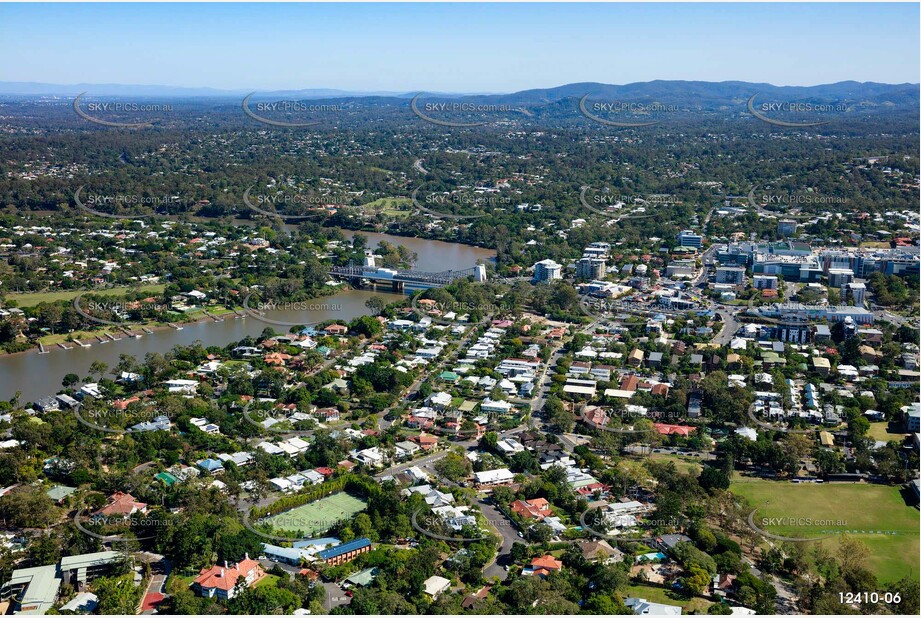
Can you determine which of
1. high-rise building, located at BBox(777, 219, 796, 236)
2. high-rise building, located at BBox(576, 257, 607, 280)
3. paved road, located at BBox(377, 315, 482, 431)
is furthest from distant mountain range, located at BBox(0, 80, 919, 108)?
paved road, located at BBox(377, 315, 482, 431)

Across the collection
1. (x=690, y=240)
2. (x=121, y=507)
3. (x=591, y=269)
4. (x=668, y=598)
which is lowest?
(x=668, y=598)

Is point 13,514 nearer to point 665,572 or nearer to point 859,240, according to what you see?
point 665,572

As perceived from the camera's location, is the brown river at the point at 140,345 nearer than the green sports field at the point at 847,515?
No

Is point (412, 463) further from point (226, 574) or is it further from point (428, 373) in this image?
point (428, 373)

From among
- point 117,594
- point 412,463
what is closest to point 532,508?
point 412,463

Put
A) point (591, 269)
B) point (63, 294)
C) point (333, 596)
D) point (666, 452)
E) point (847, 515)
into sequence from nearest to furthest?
point (333, 596) < point (847, 515) < point (666, 452) < point (63, 294) < point (591, 269)

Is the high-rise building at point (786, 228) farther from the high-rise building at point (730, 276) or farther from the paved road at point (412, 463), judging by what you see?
the paved road at point (412, 463)

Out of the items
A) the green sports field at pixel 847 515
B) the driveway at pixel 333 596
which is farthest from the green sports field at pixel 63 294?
the green sports field at pixel 847 515
